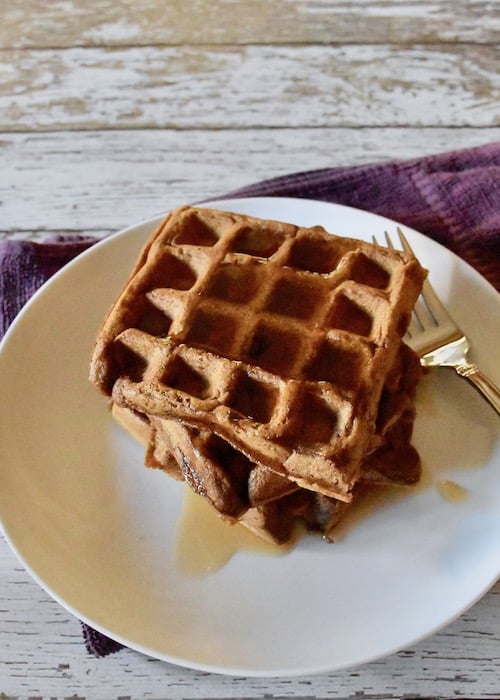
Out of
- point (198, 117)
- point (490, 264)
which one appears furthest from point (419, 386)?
point (198, 117)

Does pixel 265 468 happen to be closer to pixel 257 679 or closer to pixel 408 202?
pixel 257 679

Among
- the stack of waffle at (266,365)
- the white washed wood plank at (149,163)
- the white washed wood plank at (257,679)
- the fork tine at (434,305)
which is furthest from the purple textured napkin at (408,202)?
the white washed wood plank at (257,679)

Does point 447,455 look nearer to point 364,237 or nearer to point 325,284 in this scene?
point 325,284

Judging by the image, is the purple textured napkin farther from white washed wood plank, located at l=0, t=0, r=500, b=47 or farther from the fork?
white washed wood plank, located at l=0, t=0, r=500, b=47

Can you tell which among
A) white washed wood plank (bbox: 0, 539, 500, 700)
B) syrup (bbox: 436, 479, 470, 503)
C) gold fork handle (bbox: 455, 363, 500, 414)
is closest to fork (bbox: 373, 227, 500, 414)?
gold fork handle (bbox: 455, 363, 500, 414)

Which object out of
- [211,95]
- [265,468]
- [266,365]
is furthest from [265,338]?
[211,95]

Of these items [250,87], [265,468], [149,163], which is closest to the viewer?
[265,468]

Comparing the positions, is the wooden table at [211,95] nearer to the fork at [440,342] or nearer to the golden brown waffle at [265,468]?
the fork at [440,342]
